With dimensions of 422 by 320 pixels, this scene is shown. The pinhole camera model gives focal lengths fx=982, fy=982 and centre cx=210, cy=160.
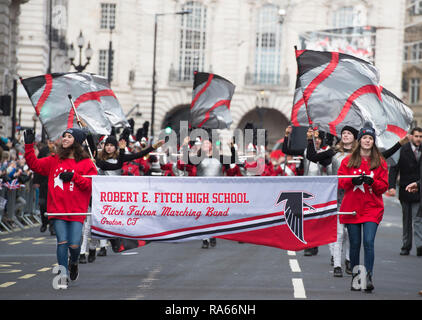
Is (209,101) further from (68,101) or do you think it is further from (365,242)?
(365,242)

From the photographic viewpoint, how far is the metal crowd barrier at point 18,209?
20.4 metres

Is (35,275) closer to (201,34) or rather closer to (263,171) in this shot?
(263,171)

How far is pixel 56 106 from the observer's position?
16.2 metres

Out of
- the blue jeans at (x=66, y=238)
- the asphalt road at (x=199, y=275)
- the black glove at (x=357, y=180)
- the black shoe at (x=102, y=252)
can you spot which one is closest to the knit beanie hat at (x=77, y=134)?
the blue jeans at (x=66, y=238)

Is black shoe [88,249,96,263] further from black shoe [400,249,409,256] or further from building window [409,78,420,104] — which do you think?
building window [409,78,420,104]

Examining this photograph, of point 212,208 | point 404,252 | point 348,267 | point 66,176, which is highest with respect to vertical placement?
point 66,176

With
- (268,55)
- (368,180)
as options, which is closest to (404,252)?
(368,180)

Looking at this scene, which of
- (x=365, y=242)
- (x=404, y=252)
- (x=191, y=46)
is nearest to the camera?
(x=365, y=242)

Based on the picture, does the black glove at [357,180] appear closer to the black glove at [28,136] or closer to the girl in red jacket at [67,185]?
the girl in red jacket at [67,185]

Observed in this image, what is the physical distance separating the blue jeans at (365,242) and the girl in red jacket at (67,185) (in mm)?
3093

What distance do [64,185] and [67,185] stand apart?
0.11ft

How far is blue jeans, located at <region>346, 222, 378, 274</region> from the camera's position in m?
11.1

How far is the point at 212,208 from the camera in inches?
454
